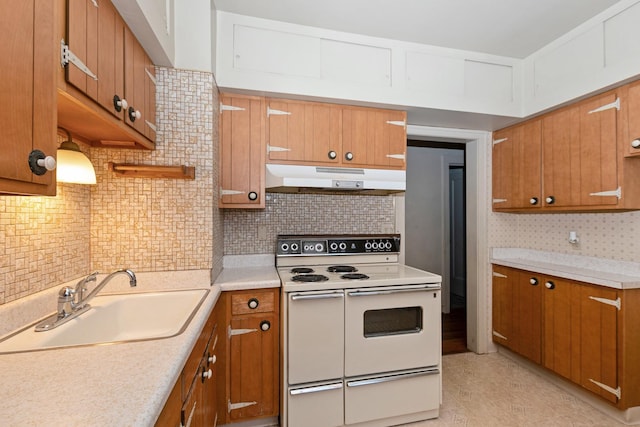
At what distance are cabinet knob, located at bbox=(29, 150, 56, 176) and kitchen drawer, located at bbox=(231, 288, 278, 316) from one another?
1.26 meters

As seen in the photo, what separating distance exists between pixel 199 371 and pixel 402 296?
48.3 inches

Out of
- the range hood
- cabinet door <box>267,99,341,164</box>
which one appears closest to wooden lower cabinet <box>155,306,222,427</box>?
the range hood

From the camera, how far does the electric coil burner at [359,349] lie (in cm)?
177

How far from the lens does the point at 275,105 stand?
2.12m

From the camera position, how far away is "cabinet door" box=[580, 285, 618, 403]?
1.88 m

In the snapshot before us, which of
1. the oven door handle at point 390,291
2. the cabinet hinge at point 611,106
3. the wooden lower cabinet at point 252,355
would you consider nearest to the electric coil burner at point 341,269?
the oven door handle at point 390,291

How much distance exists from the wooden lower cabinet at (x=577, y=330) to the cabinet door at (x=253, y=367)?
2.06 meters

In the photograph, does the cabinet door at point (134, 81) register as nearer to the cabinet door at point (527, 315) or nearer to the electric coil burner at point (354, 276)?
the electric coil burner at point (354, 276)

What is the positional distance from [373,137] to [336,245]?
34.9 inches

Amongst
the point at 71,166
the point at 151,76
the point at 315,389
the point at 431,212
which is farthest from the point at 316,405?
the point at 431,212

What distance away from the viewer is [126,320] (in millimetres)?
1471

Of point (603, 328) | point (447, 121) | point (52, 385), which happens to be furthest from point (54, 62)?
point (603, 328)

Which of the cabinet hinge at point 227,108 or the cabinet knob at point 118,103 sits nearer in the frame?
the cabinet knob at point 118,103

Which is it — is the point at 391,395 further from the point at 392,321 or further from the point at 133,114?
the point at 133,114
